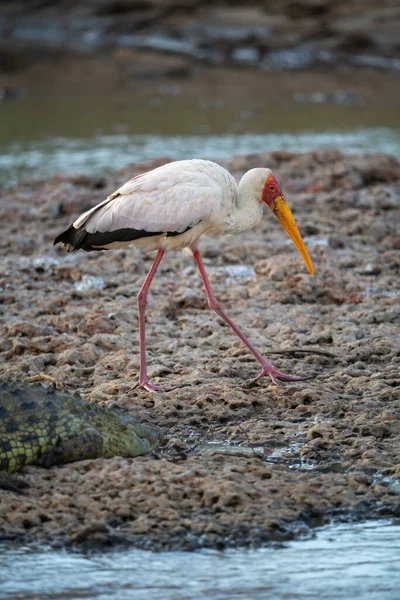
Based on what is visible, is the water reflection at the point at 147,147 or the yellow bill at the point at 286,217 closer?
the yellow bill at the point at 286,217

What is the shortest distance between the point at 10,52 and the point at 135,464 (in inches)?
824

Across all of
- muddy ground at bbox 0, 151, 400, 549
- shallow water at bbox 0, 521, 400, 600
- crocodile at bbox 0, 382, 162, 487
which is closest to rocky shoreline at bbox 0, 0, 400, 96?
muddy ground at bbox 0, 151, 400, 549

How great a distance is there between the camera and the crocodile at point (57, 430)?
15.7ft

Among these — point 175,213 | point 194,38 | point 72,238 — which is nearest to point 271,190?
point 175,213

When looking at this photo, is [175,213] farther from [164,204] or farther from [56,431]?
[56,431]

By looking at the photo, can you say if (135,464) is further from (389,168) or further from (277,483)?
(389,168)

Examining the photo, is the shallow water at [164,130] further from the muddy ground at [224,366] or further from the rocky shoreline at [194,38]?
the rocky shoreline at [194,38]

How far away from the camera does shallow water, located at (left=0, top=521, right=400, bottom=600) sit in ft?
13.1

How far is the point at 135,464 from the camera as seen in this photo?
484 cm

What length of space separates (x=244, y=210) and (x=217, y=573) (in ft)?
8.95

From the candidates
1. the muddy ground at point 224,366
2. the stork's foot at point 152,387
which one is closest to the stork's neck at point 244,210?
the muddy ground at point 224,366

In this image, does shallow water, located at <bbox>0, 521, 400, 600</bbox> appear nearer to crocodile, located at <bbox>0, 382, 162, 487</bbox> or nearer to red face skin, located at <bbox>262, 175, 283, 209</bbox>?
crocodile, located at <bbox>0, 382, 162, 487</bbox>

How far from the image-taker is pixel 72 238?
6219mm

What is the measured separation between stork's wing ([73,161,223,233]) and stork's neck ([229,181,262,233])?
184mm
